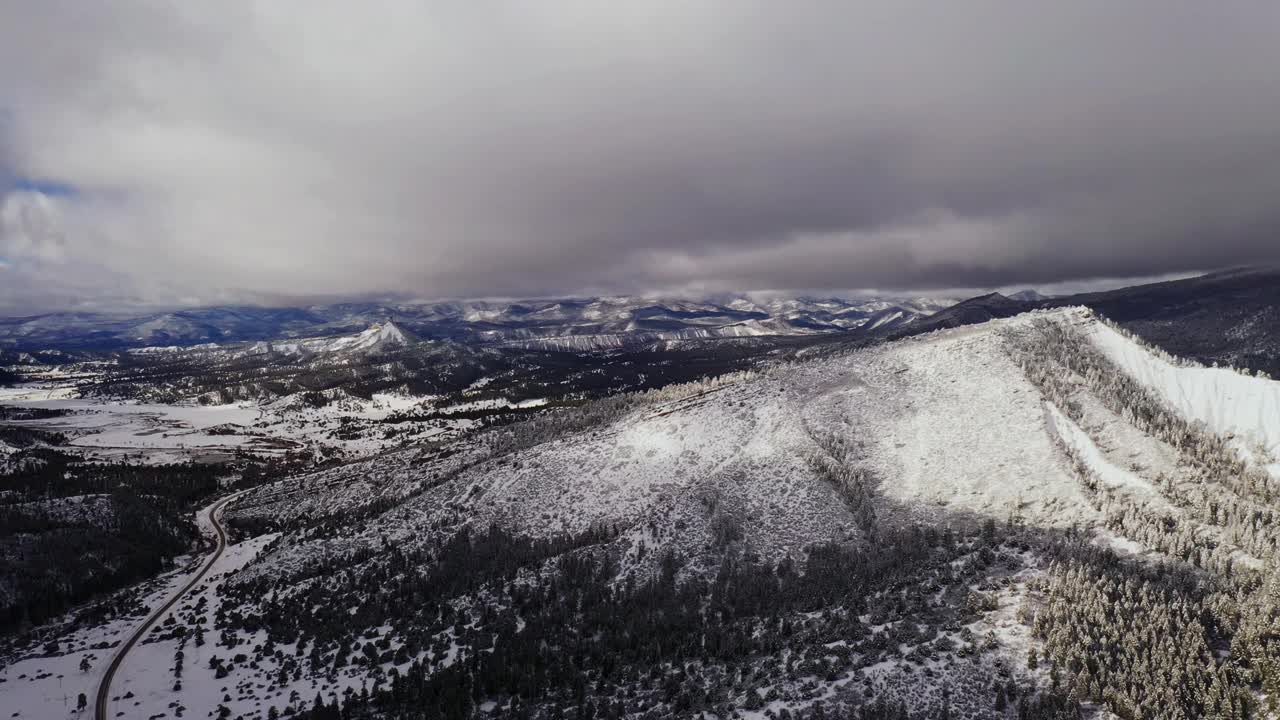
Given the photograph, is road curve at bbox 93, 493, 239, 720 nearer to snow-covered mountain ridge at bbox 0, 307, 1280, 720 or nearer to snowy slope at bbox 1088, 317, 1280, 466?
snow-covered mountain ridge at bbox 0, 307, 1280, 720

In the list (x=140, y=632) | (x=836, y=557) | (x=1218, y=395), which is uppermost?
(x=1218, y=395)

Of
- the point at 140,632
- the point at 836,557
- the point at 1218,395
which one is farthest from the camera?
the point at 1218,395

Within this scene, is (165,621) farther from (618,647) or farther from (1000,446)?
(1000,446)

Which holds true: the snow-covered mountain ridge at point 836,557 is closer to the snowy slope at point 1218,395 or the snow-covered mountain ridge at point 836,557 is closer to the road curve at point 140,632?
the snowy slope at point 1218,395

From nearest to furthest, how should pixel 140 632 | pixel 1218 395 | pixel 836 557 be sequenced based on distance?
pixel 836 557 < pixel 140 632 < pixel 1218 395

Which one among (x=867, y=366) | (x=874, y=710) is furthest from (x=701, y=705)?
(x=867, y=366)

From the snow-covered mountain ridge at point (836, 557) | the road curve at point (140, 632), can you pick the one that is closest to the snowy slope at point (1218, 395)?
the snow-covered mountain ridge at point (836, 557)

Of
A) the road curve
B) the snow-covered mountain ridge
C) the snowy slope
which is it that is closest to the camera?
the snow-covered mountain ridge

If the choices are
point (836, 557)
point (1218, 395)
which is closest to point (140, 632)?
point (836, 557)

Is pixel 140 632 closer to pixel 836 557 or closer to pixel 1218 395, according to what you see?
pixel 836 557

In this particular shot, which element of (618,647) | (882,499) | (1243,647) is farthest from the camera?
(882,499)

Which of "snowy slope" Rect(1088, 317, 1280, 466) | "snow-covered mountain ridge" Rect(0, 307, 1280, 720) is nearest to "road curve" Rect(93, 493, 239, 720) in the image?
"snow-covered mountain ridge" Rect(0, 307, 1280, 720)
